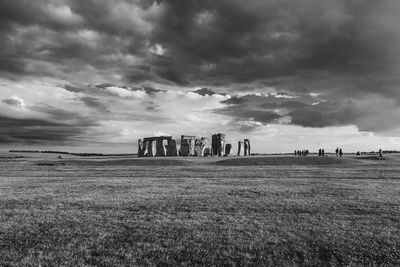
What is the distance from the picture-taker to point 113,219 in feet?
37.1

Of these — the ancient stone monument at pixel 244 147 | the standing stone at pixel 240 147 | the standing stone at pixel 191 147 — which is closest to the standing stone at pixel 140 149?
the standing stone at pixel 191 147

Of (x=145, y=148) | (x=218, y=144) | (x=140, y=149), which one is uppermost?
(x=218, y=144)

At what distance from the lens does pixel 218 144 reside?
8119cm

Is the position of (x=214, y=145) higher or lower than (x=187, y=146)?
higher

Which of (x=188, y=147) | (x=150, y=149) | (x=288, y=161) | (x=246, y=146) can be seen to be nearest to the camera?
(x=288, y=161)

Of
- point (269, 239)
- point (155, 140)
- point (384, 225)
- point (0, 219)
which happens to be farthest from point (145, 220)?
point (155, 140)

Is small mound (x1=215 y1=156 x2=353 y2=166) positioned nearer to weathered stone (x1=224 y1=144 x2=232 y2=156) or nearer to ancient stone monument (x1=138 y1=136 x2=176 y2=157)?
ancient stone monument (x1=138 y1=136 x2=176 y2=157)

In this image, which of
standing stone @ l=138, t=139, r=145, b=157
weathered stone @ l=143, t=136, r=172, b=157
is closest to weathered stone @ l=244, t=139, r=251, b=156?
weathered stone @ l=143, t=136, r=172, b=157

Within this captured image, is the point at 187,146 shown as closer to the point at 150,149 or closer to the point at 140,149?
the point at 150,149

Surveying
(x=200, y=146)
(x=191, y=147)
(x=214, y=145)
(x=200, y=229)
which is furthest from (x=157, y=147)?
(x=200, y=229)

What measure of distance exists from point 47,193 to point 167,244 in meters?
11.9

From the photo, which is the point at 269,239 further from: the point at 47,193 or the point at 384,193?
the point at 47,193

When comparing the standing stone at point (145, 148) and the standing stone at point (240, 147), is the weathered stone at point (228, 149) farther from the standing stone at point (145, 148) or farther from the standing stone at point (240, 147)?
the standing stone at point (145, 148)

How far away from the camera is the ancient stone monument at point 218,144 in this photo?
8019 centimetres
